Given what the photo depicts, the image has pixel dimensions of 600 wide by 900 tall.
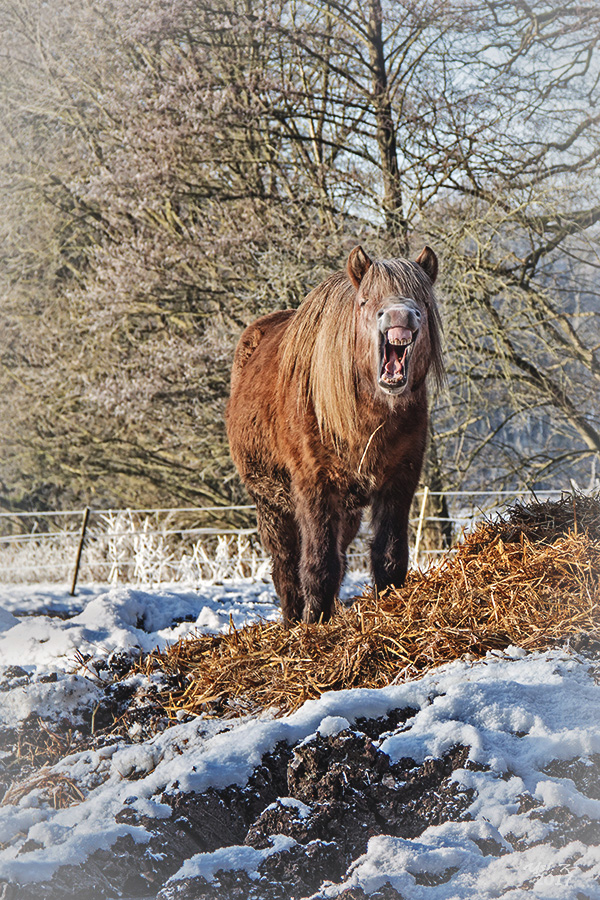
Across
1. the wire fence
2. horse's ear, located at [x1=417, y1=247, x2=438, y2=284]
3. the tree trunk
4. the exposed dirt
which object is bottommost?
the wire fence

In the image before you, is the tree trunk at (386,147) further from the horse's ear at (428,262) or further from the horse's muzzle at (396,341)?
the horse's muzzle at (396,341)

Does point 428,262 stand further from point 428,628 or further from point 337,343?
point 428,628

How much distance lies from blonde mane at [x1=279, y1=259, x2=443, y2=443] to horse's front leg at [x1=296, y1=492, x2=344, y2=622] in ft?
0.94

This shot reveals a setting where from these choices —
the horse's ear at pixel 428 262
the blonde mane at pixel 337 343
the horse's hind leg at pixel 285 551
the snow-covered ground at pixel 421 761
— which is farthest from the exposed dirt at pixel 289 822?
the horse's hind leg at pixel 285 551

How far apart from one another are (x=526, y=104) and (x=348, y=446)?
170 inches

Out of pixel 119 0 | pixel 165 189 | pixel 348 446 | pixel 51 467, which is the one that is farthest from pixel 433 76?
pixel 51 467

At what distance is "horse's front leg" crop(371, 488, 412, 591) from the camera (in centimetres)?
305

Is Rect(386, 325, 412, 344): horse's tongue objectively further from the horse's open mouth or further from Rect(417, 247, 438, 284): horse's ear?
Rect(417, 247, 438, 284): horse's ear

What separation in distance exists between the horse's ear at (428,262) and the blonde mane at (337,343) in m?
0.19

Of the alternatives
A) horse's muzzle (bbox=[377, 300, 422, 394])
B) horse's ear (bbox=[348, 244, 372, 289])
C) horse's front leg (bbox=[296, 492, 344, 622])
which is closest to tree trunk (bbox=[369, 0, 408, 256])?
horse's ear (bbox=[348, 244, 372, 289])

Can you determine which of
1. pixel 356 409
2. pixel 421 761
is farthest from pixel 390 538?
pixel 421 761

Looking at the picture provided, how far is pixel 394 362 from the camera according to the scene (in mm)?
2553

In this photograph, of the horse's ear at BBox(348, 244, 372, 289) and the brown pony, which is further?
the horse's ear at BBox(348, 244, 372, 289)

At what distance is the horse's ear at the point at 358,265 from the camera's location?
280 centimetres
